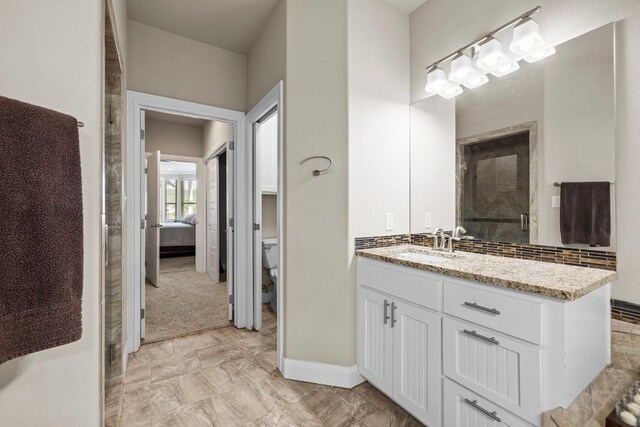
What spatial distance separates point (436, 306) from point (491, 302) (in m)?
0.28

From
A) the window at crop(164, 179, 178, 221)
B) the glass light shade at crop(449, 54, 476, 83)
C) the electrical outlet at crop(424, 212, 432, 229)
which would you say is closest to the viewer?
the glass light shade at crop(449, 54, 476, 83)

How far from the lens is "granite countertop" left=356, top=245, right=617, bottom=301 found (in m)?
1.07

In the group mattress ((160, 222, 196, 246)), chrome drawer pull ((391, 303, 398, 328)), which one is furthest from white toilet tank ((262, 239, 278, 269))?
mattress ((160, 222, 196, 246))

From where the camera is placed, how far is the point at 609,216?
1354 millimetres

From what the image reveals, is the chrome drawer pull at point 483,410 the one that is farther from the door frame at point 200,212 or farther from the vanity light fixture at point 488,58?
the door frame at point 200,212

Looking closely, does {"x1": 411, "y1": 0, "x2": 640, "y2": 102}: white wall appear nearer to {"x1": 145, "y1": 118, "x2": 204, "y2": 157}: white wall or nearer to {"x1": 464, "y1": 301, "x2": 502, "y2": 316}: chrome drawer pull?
{"x1": 464, "y1": 301, "x2": 502, "y2": 316}: chrome drawer pull

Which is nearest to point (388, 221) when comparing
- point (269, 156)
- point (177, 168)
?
point (269, 156)

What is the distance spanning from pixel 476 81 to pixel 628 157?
93 cm

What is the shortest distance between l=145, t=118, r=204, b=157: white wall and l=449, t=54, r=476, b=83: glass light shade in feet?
14.3

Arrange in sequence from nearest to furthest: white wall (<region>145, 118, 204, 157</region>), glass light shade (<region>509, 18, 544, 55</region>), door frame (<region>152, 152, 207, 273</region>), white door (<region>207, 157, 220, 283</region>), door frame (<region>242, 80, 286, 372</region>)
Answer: glass light shade (<region>509, 18, 544, 55</region>)
door frame (<region>242, 80, 286, 372</region>)
white door (<region>207, 157, 220, 283</region>)
white wall (<region>145, 118, 204, 157</region>)
door frame (<region>152, 152, 207, 273</region>)

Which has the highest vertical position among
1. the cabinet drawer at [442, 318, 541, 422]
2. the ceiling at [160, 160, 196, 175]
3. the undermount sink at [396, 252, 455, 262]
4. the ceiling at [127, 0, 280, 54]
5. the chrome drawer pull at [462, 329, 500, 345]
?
the ceiling at [127, 0, 280, 54]

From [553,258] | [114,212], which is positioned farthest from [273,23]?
[553,258]

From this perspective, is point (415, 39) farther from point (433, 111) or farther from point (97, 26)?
point (97, 26)

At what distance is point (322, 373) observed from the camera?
199 centimetres
